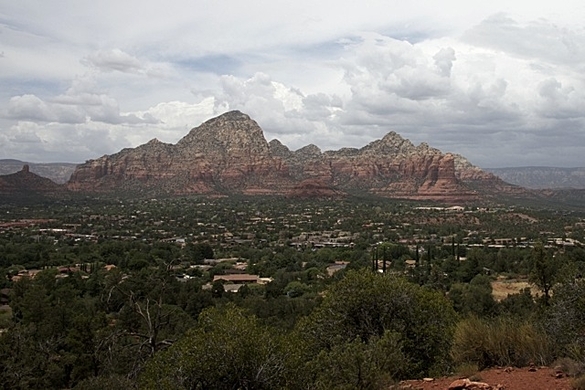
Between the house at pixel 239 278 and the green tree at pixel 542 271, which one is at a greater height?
the green tree at pixel 542 271

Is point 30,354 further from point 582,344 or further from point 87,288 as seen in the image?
point 87,288

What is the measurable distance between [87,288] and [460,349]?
118 feet

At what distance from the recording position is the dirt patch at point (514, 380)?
10328 mm

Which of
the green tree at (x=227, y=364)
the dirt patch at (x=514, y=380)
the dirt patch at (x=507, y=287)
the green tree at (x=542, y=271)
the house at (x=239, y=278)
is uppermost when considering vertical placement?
the green tree at (x=227, y=364)

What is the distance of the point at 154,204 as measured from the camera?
150 meters

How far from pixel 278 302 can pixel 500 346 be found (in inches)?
978

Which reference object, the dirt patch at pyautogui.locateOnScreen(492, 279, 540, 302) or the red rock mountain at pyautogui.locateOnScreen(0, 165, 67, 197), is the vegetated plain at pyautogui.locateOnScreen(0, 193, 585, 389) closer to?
the dirt patch at pyautogui.locateOnScreen(492, 279, 540, 302)

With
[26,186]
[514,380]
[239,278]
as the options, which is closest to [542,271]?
[514,380]

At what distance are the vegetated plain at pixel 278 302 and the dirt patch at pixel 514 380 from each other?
16.9 inches

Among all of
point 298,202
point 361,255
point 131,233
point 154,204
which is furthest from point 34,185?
point 361,255

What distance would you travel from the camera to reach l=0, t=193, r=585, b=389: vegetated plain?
10586 millimetres

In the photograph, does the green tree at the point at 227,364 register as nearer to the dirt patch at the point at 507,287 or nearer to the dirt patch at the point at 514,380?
the dirt patch at the point at 514,380

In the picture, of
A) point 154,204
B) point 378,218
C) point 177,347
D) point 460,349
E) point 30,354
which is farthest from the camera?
point 154,204

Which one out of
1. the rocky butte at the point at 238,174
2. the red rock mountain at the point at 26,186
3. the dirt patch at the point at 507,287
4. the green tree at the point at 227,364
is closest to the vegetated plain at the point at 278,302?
the green tree at the point at 227,364
